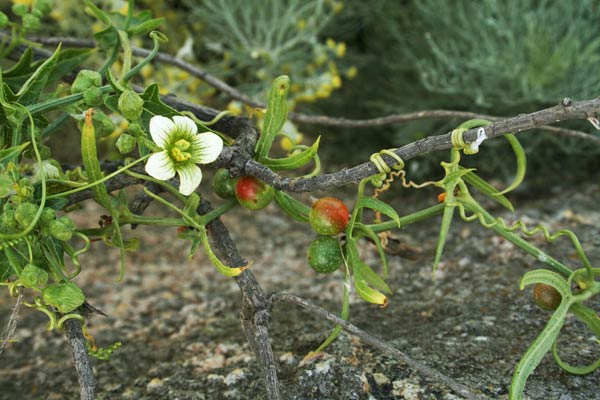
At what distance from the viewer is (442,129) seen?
5.25 feet

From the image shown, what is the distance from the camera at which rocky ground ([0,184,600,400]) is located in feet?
2.70

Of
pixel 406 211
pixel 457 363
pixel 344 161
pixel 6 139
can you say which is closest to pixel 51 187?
pixel 6 139

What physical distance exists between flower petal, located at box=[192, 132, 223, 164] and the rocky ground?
0.31 meters

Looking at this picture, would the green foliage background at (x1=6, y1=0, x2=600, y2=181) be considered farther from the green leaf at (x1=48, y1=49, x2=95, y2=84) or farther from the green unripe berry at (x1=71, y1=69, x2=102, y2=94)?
the green unripe berry at (x1=71, y1=69, x2=102, y2=94)

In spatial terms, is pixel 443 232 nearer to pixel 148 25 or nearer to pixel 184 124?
pixel 184 124

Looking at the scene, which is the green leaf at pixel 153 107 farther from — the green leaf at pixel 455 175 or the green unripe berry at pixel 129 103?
the green leaf at pixel 455 175

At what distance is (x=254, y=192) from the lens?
753mm

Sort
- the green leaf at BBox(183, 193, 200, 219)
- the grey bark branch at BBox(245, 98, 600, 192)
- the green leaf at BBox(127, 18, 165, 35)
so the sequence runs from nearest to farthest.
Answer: the grey bark branch at BBox(245, 98, 600, 192) < the green leaf at BBox(183, 193, 200, 219) < the green leaf at BBox(127, 18, 165, 35)

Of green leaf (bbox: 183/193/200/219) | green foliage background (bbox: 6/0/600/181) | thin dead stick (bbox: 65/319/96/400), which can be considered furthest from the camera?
green foliage background (bbox: 6/0/600/181)

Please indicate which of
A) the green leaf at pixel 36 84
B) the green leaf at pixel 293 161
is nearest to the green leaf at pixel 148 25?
the green leaf at pixel 36 84

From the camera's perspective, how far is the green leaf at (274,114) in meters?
0.73

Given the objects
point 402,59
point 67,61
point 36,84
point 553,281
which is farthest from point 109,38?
point 402,59

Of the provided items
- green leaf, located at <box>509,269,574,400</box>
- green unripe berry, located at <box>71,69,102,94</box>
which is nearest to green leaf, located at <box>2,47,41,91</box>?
green unripe berry, located at <box>71,69,102,94</box>

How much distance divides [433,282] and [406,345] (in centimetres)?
30
